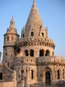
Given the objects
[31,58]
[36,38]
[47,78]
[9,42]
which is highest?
[36,38]

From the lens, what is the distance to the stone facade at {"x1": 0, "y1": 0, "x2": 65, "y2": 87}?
49.5 m

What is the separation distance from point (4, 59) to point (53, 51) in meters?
9.71

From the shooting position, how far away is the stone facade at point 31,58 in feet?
163

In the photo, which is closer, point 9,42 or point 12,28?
point 9,42

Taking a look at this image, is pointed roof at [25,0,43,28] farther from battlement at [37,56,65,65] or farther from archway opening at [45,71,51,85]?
archway opening at [45,71,51,85]

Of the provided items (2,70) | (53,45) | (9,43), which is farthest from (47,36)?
(2,70)

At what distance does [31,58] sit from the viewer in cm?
5156

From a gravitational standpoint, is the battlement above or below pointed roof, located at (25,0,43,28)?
below

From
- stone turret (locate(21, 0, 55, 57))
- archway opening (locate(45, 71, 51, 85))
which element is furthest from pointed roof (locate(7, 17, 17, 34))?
archway opening (locate(45, 71, 51, 85))

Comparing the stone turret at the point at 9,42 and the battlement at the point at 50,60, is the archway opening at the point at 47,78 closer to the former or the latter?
the battlement at the point at 50,60

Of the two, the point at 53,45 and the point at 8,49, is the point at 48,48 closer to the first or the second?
the point at 53,45

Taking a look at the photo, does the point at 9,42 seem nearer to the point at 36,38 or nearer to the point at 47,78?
the point at 36,38

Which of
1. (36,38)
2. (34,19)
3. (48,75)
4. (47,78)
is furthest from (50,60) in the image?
(34,19)

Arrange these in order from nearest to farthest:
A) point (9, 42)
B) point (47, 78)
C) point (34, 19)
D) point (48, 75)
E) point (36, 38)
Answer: point (47, 78), point (48, 75), point (36, 38), point (9, 42), point (34, 19)
